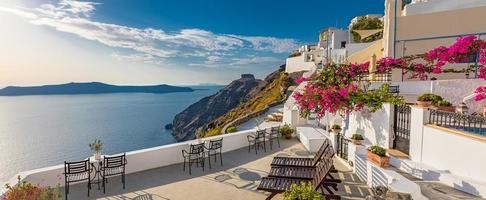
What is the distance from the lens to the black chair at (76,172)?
6.08 metres

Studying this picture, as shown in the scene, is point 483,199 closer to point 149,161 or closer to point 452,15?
point 149,161

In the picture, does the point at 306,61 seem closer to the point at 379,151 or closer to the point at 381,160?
the point at 379,151

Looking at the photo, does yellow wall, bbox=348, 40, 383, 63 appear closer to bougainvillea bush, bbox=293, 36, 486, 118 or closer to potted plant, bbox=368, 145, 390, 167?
bougainvillea bush, bbox=293, 36, 486, 118

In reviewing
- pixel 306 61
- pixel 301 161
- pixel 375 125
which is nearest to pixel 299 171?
pixel 301 161

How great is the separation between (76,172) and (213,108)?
106902mm

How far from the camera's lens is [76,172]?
20.0ft

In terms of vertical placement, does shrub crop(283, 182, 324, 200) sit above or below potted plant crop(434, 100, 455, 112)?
below

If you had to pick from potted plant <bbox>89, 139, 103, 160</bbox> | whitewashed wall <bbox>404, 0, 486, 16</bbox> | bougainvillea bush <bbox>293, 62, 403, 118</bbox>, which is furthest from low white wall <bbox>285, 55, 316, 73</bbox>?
potted plant <bbox>89, 139, 103, 160</bbox>

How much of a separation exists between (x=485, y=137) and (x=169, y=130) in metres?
121

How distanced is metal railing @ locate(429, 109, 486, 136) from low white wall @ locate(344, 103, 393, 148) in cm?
141

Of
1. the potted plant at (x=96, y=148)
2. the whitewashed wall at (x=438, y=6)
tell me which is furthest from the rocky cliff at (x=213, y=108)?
the potted plant at (x=96, y=148)

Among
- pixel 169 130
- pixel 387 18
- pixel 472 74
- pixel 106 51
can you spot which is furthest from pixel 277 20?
pixel 169 130

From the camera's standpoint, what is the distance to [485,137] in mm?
5195

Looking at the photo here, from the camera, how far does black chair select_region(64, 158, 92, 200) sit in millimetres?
6082
